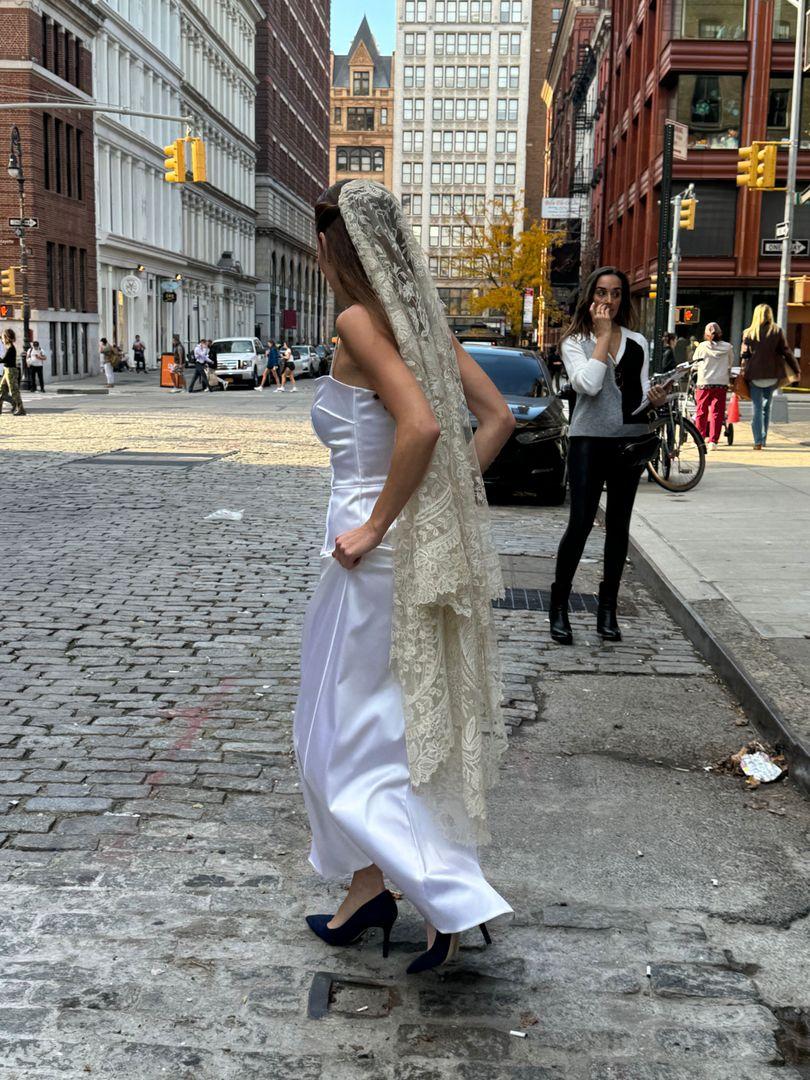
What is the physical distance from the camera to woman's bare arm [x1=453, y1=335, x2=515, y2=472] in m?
3.15

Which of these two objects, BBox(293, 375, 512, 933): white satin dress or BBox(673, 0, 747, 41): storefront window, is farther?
BBox(673, 0, 747, 41): storefront window

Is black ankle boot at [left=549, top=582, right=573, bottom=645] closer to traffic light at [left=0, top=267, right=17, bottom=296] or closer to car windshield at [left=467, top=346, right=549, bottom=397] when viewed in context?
car windshield at [left=467, top=346, right=549, bottom=397]

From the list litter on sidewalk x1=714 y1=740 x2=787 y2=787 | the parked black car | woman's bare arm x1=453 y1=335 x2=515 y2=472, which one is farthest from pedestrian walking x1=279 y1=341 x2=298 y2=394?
woman's bare arm x1=453 y1=335 x2=515 y2=472

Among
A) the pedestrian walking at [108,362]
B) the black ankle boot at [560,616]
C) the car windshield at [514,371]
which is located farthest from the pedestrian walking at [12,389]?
the black ankle boot at [560,616]

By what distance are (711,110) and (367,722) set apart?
140 ft

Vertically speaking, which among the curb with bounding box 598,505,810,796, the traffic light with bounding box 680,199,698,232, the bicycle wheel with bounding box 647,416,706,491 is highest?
the traffic light with bounding box 680,199,698,232

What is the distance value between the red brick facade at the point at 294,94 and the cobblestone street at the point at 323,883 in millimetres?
92563

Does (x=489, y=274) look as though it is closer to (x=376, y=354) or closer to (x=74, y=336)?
(x=74, y=336)

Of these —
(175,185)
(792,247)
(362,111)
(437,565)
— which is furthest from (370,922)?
(362,111)

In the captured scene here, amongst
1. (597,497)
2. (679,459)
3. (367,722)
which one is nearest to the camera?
(367,722)

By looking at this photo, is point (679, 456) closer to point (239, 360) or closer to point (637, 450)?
point (637, 450)

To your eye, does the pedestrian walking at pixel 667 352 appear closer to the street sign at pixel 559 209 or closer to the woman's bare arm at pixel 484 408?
the woman's bare arm at pixel 484 408

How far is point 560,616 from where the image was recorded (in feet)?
23.0

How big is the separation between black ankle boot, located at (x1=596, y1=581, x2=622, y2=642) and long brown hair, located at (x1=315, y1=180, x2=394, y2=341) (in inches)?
170
